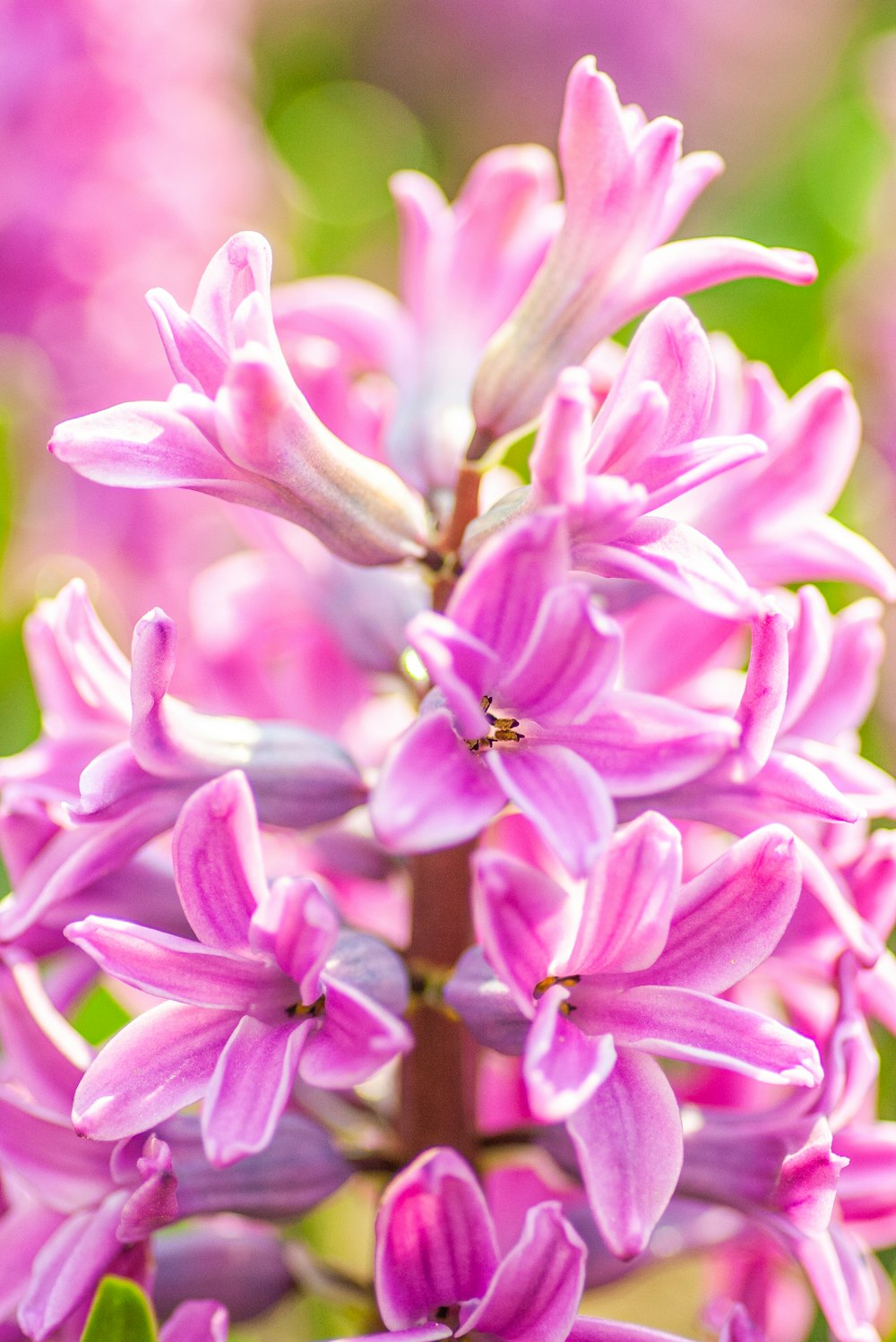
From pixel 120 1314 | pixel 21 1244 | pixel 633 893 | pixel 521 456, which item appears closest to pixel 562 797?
pixel 633 893

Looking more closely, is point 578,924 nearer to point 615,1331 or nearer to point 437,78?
point 615,1331

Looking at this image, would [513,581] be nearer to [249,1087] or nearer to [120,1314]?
Result: [249,1087]

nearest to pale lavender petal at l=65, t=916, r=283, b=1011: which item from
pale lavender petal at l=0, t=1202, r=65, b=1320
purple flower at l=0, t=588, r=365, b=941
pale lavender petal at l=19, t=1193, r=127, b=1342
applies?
purple flower at l=0, t=588, r=365, b=941

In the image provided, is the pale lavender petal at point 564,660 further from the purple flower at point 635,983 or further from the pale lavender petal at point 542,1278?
Result: the pale lavender petal at point 542,1278

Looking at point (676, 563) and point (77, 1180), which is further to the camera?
point (77, 1180)

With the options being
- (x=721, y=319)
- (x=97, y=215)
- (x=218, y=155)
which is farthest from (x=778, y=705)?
(x=218, y=155)

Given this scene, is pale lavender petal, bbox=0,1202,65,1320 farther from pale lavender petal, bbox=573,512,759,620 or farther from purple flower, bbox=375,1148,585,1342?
pale lavender petal, bbox=573,512,759,620

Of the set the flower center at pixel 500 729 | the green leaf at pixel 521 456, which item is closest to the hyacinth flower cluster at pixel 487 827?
the flower center at pixel 500 729
